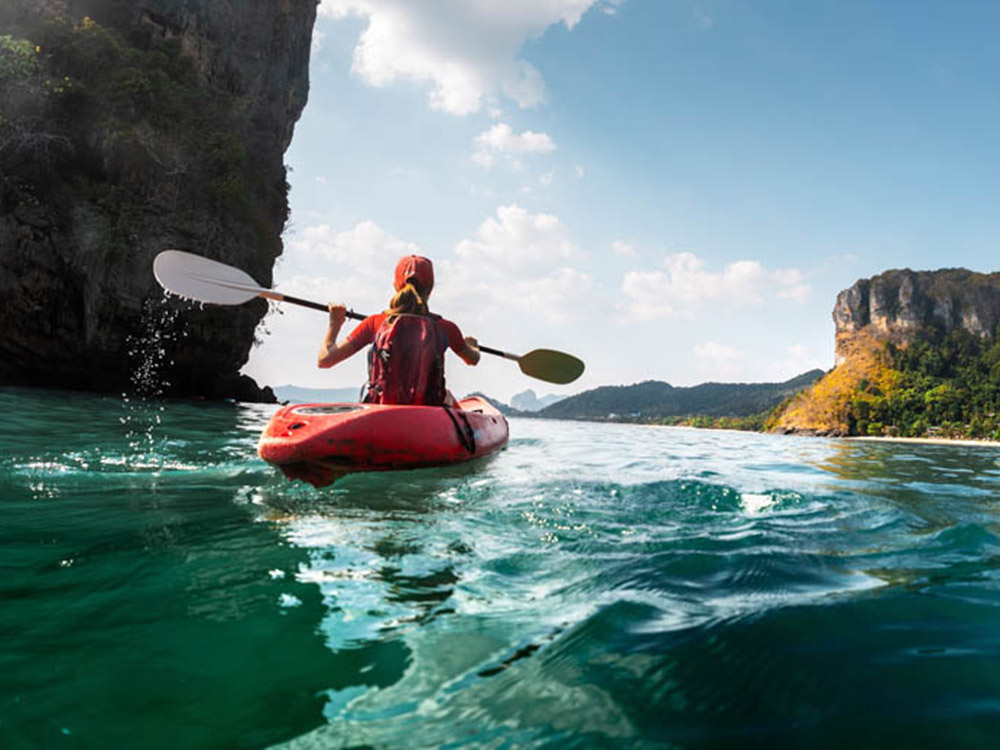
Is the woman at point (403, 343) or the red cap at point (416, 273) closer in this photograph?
the woman at point (403, 343)

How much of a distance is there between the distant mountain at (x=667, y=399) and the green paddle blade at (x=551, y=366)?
122691 millimetres

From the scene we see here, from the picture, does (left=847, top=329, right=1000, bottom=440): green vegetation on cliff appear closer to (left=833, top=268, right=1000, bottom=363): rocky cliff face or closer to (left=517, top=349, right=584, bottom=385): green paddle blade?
(left=833, top=268, right=1000, bottom=363): rocky cliff face

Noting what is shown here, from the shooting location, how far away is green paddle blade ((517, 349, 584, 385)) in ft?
25.3

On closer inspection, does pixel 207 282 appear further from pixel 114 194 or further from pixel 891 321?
pixel 891 321

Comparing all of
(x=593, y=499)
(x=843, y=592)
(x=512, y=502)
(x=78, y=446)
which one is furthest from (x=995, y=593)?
(x=78, y=446)

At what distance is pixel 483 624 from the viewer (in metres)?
1.67

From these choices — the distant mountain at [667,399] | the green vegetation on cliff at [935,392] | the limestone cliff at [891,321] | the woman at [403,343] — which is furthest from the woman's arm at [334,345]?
the distant mountain at [667,399]

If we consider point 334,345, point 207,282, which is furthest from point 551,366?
point 207,282

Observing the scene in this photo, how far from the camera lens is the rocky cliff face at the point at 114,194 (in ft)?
58.7

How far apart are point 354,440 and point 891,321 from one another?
10558 centimetres

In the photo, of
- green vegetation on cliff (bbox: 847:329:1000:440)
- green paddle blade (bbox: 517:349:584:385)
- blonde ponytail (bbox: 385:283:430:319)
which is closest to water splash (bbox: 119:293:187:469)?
green paddle blade (bbox: 517:349:584:385)

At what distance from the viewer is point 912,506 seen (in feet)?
13.3

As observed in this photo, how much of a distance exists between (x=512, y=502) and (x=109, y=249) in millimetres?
20998

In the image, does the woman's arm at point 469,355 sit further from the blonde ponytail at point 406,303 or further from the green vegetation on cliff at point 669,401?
the green vegetation on cliff at point 669,401
